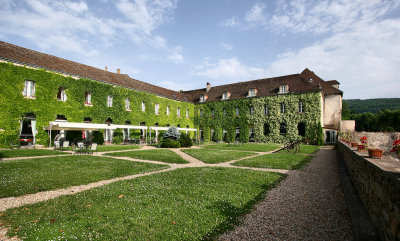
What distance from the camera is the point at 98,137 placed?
2025cm

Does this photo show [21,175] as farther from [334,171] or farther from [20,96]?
[20,96]

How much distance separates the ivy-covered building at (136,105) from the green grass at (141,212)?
1289 centimetres

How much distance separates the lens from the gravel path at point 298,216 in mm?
3199

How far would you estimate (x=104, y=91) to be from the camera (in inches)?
849

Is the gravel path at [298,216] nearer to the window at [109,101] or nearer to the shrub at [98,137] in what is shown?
the shrub at [98,137]

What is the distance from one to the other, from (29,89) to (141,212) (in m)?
18.6

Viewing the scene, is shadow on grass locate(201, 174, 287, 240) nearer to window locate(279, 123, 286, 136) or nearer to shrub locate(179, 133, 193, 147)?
shrub locate(179, 133, 193, 147)

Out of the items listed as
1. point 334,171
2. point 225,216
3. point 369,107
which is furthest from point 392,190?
point 369,107

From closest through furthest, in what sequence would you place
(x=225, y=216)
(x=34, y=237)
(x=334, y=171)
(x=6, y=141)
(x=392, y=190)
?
(x=392, y=190) < (x=34, y=237) < (x=225, y=216) < (x=334, y=171) < (x=6, y=141)

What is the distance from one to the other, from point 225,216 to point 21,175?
7.05 metres

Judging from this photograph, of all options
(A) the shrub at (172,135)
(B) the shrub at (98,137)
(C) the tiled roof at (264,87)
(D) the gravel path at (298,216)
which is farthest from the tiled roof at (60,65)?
(D) the gravel path at (298,216)

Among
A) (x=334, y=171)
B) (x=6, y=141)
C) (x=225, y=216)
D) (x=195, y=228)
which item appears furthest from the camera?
(x=6, y=141)

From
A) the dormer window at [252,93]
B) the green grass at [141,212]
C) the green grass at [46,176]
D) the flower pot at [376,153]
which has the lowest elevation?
the green grass at [46,176]

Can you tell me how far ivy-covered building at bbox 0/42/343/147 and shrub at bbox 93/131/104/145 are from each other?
447 mm
